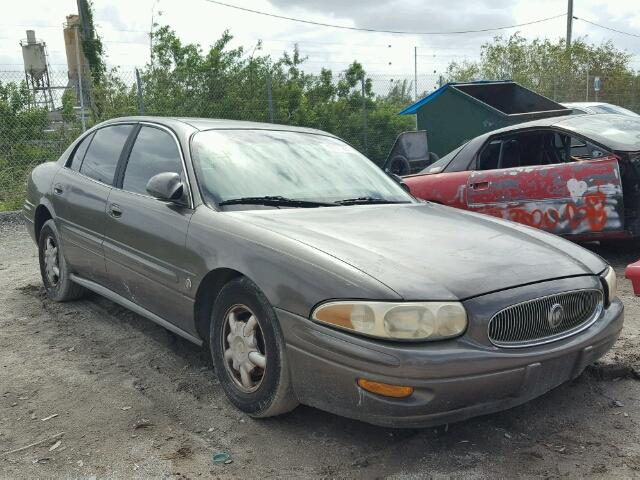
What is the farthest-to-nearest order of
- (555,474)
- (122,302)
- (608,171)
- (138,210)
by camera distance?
1. (608,171)
2. (122,302)
3. (138,210)
4. (555,474)

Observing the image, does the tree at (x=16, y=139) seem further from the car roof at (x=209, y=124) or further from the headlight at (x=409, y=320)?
the headlight at (x=409, y=320)

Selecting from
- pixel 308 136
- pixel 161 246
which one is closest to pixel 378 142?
pixel 308 136

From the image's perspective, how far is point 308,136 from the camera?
4.36 m

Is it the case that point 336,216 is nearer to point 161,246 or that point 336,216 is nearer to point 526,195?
point 161,246

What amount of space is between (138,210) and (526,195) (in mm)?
3675

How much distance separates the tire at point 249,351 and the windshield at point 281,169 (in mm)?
600

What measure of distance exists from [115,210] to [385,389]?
231 cm

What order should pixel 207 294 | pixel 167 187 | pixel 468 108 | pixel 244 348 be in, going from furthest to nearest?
pixel 468 108, pixel 167 187, pixel 207 294, pixel 244 348

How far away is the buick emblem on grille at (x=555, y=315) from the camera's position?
2754 mm

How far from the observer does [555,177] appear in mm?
5887

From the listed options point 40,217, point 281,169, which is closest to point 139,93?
point 40,217

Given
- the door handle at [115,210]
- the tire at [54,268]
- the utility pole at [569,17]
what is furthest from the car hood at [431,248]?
the utility pole at [569,17]

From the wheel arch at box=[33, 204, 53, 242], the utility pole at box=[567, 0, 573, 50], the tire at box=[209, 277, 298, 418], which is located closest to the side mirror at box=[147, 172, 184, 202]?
the tire at box=[209, 277, 298, 418]

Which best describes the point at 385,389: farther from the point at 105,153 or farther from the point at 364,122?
the point at 364,122
